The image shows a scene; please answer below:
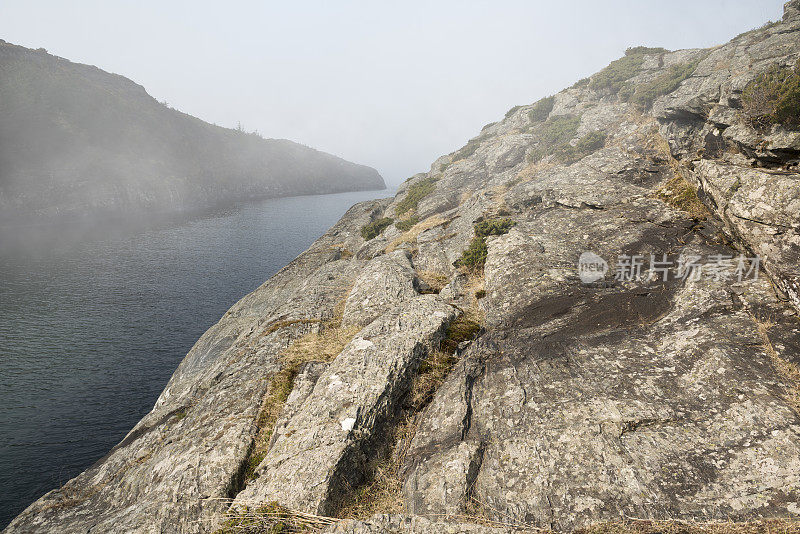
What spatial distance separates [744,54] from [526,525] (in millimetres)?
31283

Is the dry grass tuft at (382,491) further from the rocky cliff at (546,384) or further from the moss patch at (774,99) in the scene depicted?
the moss patch at (774,99)

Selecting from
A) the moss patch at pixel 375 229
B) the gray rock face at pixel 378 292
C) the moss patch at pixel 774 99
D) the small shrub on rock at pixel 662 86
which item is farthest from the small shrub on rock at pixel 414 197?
the moss patch at pixel 774 99

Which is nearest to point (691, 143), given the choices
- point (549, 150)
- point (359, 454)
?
point (549, 150)

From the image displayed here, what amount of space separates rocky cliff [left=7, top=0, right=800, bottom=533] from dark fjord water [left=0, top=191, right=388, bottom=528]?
6610 millimetres

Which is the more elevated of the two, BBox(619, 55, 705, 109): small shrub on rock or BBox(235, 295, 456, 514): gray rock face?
BBox(619, 55, 705, 109): small shrub on rock

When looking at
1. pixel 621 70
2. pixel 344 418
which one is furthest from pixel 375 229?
pixel 621 70

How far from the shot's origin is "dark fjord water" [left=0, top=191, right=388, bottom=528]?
55.7 feet

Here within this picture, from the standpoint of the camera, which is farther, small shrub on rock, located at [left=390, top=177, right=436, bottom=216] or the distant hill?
the distant hill

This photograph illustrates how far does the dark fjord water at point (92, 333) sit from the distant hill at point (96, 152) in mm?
33967

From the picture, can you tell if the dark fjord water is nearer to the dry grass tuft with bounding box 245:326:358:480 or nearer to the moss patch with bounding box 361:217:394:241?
the dry grass tuft with bounding box 245:326:358:480

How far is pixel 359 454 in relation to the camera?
7.74 metres

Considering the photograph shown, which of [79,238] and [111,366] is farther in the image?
[79,238]

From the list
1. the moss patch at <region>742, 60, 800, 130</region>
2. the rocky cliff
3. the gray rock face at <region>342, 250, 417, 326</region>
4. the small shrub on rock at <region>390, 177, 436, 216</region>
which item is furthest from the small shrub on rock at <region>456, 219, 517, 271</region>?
the small shrub on rock at <region>390, 177, 436, 216</region>

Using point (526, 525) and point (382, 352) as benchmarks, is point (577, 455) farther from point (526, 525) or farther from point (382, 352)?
point (382, 352)
